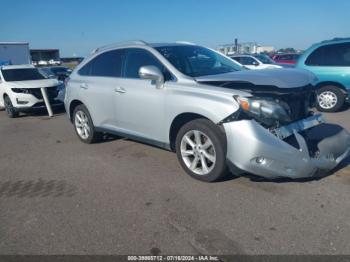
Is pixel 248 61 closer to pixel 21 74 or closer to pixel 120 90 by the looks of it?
pixel 21 74

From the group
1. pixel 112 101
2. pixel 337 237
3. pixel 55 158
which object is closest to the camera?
pixel 337 237

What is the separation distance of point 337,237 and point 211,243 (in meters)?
1.10

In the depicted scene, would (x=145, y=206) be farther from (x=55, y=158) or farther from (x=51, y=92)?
(x=51, y=92)

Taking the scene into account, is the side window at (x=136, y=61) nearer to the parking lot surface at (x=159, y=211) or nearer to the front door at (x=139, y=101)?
the front door at (x=139, y=101)

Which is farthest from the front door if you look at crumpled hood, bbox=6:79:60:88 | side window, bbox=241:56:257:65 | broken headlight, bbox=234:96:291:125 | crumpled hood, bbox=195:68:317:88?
side window, bbox=241:56:257:65

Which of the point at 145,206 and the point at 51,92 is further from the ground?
the point at 51,92

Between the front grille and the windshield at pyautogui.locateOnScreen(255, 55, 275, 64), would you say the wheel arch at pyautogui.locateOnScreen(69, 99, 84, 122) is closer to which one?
the front grille

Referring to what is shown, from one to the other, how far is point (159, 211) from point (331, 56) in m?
6.87

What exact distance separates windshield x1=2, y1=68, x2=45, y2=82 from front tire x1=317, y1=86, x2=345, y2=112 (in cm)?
912

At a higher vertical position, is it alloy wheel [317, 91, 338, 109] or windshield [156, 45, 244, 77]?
windshield [156, 45, 244, 77]

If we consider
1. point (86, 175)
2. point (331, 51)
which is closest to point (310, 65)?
point (331, 51)

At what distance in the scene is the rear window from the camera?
324 inches

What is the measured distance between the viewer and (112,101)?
538 cm

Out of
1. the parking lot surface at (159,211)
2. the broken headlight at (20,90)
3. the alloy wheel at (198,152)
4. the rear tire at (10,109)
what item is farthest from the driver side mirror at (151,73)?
the rear tire at (10,109)
